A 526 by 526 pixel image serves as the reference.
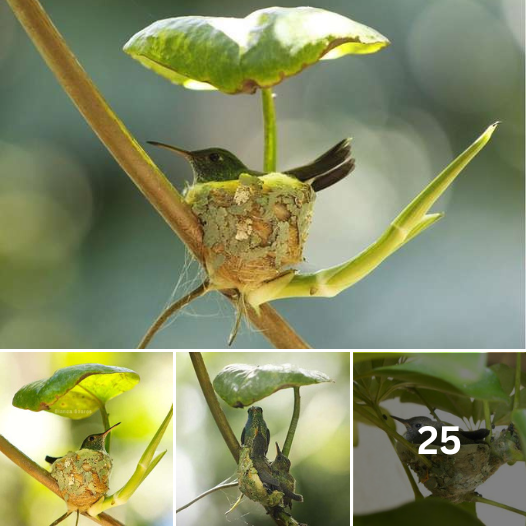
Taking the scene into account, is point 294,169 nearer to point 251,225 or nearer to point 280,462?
point 251,225

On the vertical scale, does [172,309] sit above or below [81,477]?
above

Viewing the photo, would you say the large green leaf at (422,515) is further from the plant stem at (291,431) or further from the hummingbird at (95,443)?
the hummingbird at (95,443)

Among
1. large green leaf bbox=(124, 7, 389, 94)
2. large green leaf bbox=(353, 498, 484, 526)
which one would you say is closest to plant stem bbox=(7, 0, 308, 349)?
large green leaf bbox=(124, 7, 389, 94)

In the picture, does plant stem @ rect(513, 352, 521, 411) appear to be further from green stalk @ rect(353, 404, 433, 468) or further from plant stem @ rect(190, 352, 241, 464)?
plant stem @ rect(190, 352, 241, 464)

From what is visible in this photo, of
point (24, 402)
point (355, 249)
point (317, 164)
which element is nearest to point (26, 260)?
point (355, 249)

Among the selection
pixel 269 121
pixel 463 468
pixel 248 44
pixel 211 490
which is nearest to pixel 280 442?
pixel 211 490

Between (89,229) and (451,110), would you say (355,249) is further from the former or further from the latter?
(89,229)

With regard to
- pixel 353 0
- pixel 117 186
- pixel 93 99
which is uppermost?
pixel 93 99
